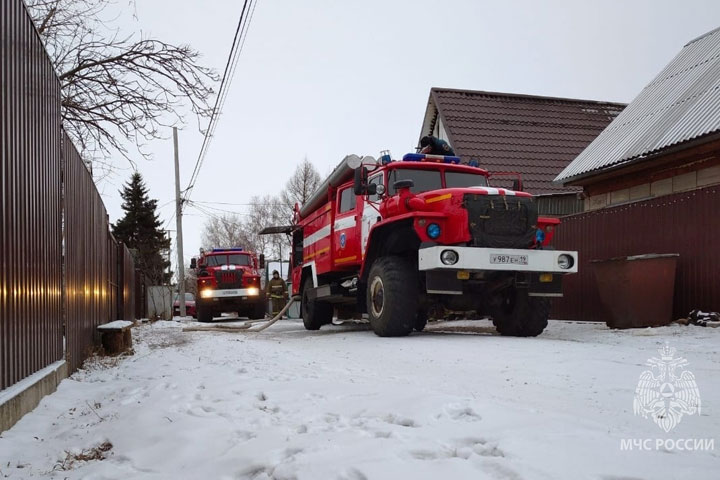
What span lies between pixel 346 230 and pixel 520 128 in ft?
43.9

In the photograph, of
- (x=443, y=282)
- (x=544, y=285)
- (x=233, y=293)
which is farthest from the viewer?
(x=233, y=293)

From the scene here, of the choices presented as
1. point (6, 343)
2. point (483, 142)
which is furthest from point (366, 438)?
point (483, 142)

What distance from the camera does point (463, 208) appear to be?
8422mm

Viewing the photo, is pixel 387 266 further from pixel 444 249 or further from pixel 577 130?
pixel 577 130

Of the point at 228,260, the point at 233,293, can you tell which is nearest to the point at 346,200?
the point at 233,293

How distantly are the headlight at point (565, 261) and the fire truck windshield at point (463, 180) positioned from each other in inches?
77.1

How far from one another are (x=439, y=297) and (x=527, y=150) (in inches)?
541

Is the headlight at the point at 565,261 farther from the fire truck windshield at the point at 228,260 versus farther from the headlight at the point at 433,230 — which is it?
the fire truck windshield at the point at 228,260

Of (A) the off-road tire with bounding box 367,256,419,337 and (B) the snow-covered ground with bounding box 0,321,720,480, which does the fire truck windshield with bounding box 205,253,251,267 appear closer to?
(A) the off-road tire with bounding box 367,256,419,337

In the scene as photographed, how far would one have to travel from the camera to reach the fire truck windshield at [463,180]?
1000 cm

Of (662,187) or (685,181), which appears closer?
(685,181)

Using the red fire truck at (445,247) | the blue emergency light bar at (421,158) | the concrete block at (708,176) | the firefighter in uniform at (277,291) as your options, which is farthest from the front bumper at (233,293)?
the concrete block at (708,176)

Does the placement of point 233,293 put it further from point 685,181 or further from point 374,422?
point 374,422

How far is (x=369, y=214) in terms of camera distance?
10.1 metres
